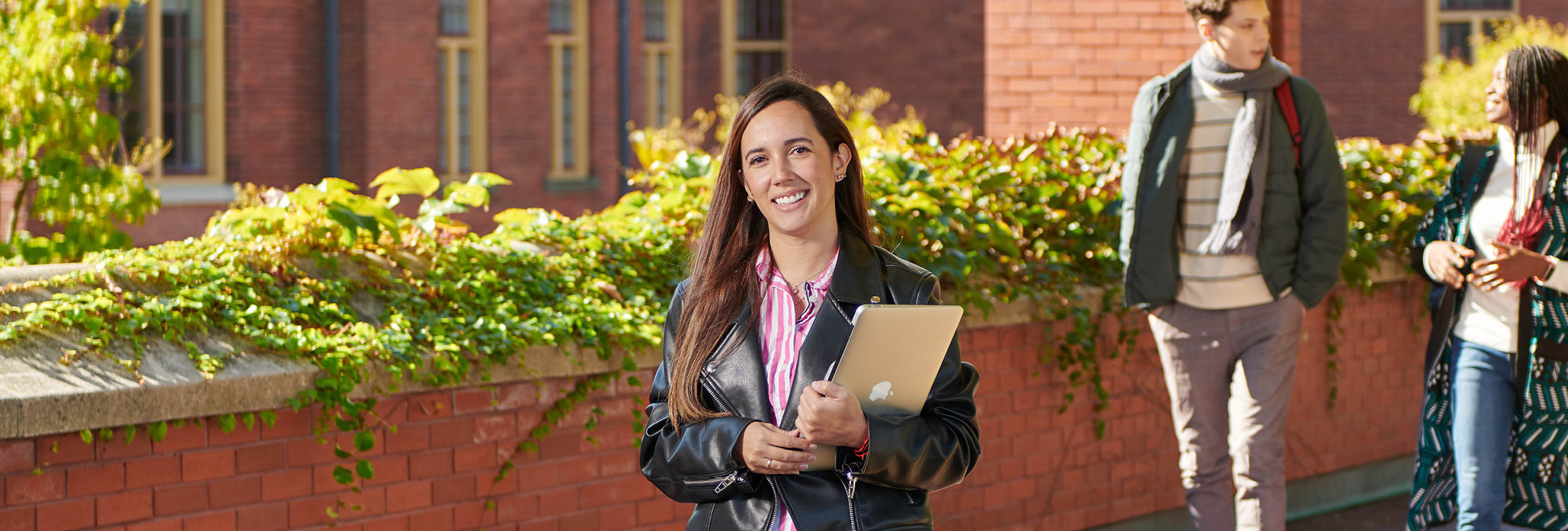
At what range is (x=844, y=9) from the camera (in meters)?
24.0

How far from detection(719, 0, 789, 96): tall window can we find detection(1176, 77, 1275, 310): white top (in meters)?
19.8

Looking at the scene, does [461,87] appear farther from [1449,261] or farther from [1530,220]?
[1530,220]

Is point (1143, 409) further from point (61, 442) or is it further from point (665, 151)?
point (61, 442)

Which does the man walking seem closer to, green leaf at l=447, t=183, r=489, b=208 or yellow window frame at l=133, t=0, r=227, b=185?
green leaf at l=447, t=183, r=489, b=208

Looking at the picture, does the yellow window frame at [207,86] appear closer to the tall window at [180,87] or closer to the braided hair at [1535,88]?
the tall window at [180,87]

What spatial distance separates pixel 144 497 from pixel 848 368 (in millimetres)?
2114

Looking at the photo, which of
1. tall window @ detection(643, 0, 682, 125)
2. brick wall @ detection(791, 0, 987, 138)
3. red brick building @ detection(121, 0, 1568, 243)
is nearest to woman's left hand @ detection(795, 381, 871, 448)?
red brick building @ detection(121, 0, 1568, 243)

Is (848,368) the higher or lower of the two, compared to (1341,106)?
lower

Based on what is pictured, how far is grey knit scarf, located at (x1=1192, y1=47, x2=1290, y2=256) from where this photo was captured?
4.54m

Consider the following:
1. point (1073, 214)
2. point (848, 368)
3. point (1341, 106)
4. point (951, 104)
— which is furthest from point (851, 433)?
point (1341, 106)

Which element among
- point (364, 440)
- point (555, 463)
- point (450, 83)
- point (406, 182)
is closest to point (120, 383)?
point (364, 440)

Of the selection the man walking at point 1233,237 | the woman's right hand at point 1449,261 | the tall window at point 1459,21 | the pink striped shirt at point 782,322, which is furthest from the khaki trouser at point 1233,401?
the tall window at point 1459,21

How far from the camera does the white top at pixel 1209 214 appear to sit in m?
4.57

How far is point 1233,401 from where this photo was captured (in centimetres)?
469
